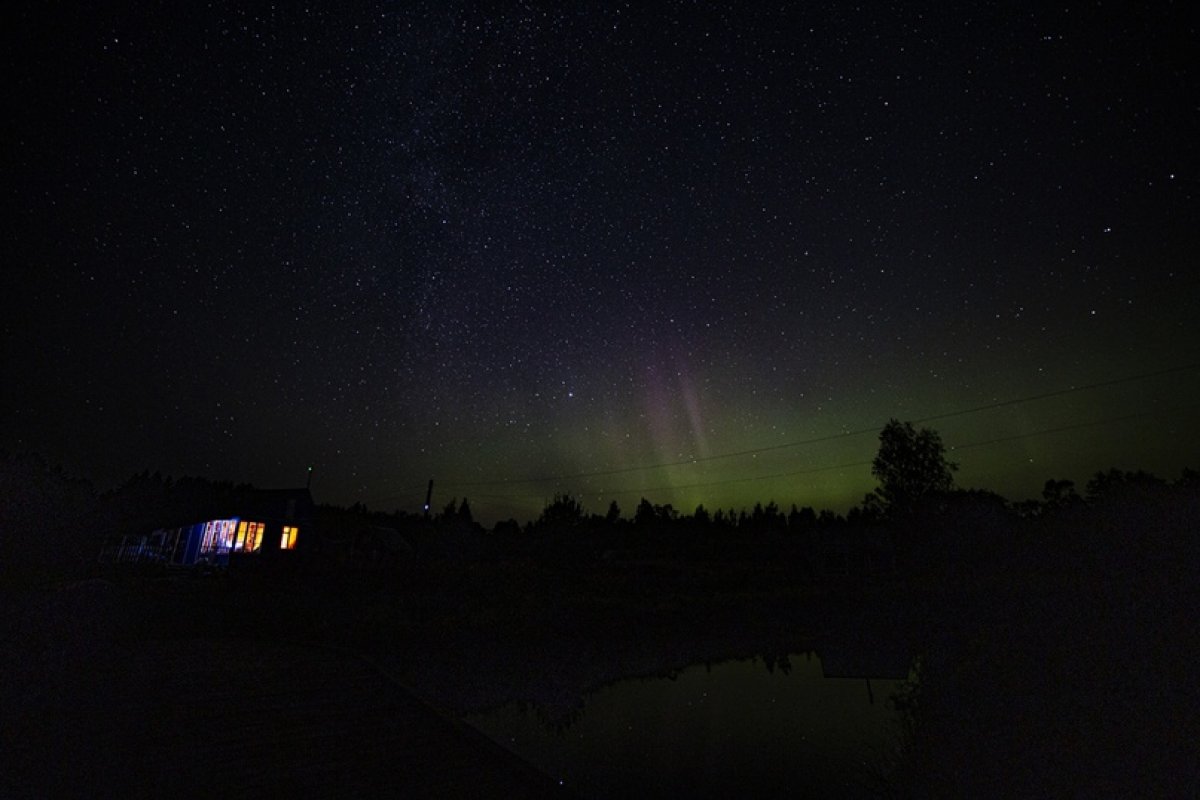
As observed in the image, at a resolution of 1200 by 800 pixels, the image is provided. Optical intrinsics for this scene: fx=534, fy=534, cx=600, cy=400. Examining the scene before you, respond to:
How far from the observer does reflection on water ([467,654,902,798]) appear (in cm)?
1059

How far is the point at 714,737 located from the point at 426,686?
7922 millimetres

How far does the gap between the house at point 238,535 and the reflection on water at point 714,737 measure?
26.2 meters

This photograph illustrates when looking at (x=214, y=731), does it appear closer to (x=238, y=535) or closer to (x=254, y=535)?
(x=238, y=535)

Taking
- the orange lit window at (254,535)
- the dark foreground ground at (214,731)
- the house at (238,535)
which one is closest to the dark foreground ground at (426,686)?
the dark foreground ground at (214,731)

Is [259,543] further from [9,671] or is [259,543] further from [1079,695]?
[1079,695]

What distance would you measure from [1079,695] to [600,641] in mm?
17992

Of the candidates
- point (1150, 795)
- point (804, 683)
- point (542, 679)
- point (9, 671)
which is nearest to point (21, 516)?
point (9, 671)

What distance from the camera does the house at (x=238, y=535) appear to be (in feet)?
117

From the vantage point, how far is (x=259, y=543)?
36.4m

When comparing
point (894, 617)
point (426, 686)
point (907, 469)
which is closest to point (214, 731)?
point (426, 686)

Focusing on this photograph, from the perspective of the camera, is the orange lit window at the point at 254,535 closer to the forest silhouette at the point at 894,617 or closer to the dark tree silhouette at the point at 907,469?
the forest silhouette at the point at 894,617

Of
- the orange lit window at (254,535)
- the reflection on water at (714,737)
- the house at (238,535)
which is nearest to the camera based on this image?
the reflection on water at (714,737)

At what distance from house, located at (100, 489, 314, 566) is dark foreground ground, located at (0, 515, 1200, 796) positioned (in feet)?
A: 51.2

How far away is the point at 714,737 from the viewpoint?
13547mm
